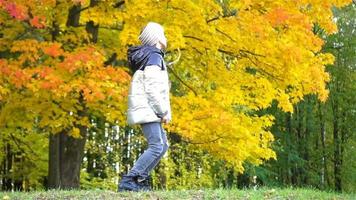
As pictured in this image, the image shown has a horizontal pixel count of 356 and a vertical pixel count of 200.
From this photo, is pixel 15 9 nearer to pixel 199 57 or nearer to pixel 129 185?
pixel 129 185

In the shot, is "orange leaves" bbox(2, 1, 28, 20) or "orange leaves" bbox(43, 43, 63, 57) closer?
"orange leaves" bbox(2, 1, 28, 20)

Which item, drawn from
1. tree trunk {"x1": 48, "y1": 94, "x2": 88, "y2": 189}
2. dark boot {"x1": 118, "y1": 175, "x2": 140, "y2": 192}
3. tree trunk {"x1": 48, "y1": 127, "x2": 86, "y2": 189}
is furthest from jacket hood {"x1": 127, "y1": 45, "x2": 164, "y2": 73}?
tree trunk {"x1": 48, "y1": 127, "x2": 86, "y2": 189}

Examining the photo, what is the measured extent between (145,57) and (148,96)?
1.47 feet

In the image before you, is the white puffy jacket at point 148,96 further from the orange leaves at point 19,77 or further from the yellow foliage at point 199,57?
the orange leaves at point 19,77

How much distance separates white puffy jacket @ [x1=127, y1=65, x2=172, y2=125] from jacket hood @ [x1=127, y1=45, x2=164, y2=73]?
6 centimetres

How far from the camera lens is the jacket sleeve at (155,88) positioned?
6.20 m

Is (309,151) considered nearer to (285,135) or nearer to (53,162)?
(285,135)

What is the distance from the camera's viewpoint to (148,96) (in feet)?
20.5

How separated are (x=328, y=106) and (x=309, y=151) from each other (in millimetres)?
2687

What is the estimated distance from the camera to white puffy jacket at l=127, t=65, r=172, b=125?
245 inches

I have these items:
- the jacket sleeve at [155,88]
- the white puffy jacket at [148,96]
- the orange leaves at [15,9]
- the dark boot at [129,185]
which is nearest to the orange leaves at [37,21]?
the orange leaves at [15,9]

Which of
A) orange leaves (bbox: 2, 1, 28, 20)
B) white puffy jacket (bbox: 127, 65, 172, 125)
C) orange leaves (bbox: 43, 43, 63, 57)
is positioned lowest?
white puffy jacket (bbox: 127, 65, 172, 125)

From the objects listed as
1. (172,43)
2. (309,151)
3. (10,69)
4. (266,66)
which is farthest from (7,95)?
(309,151)

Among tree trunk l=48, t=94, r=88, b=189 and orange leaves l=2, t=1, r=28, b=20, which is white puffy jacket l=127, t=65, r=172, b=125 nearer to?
orange leaves l=2, t=1, r=28, b=20
